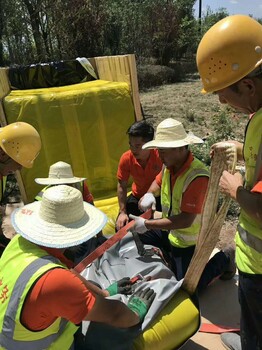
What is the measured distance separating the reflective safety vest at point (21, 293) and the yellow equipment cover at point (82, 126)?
9.07ft

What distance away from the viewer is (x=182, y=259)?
269cm

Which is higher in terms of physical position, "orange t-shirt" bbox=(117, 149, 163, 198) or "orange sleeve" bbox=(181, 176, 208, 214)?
"orange sleeve" bbox=(181, 176, 208, 214)

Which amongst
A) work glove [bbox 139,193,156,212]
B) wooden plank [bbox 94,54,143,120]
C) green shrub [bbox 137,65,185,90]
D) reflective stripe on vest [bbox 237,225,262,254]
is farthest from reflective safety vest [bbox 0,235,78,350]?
green shrub [bbox 137,65,185,90]

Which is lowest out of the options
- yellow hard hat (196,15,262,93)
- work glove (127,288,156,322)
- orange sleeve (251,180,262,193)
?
work glove (127,288,156,322)

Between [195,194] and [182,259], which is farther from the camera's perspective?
[182,259]

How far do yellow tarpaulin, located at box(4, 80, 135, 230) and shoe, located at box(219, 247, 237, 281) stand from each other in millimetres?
1837

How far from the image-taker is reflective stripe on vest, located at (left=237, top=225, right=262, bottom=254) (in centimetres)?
156

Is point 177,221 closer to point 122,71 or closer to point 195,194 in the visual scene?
point 195,194

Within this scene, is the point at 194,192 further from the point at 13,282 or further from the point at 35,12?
the point at 35,12

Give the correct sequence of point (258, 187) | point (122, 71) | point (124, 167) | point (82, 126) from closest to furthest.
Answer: point (258, 187)
point (124, 167)
point (82, 126)
point (122, 71)

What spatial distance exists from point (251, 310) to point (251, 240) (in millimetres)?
360

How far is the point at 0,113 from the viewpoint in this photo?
4.17 m

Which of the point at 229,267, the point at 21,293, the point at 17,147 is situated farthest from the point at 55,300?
the point at 229,267

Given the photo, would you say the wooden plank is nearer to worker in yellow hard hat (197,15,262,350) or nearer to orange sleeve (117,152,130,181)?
orange sleeve (117,152,130,181)
